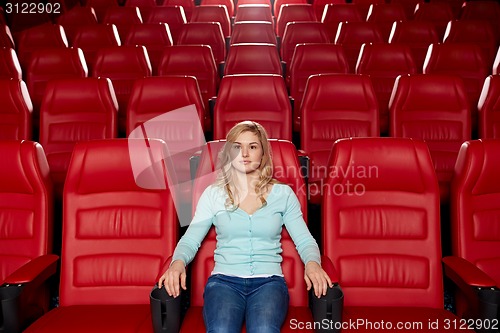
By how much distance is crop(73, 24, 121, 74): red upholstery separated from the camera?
4246 millimetres

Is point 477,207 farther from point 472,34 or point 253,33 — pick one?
point 253,33

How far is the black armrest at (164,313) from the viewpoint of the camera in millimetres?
1337

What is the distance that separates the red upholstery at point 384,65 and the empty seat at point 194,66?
2.99 feet

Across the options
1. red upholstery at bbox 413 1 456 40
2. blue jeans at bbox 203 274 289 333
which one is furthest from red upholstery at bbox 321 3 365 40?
blue jeans at bbox 203 274 289 333

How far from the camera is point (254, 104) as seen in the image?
2697 mm

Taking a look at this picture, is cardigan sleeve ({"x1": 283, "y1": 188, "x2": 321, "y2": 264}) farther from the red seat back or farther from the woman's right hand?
the woman's right hand

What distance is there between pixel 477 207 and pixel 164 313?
997 mm

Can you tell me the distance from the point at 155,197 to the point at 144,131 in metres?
1.08

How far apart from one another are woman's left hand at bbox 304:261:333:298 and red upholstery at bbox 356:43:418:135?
2152 millimetres

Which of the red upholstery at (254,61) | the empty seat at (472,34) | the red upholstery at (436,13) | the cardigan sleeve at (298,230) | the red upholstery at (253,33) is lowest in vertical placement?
the cardigan sleeve at (298,230)

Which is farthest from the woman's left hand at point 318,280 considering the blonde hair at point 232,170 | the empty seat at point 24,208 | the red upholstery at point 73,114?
the red upholstery at point 73,114

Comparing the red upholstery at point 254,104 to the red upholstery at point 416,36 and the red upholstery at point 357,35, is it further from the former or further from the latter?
the red upholstery at point 416,36

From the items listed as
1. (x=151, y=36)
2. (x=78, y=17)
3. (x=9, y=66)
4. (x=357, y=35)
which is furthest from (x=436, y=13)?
(x=9, y=66)

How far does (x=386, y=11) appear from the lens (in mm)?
5098
